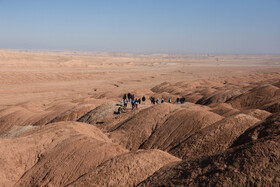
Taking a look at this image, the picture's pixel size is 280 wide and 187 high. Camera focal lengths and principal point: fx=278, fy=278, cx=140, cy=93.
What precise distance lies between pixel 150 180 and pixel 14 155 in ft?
26.0

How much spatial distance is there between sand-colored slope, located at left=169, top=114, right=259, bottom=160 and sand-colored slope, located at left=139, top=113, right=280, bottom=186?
18.3ft

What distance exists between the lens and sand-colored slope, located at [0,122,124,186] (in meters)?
13.8

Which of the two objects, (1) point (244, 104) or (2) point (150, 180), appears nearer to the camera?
(2) point (150, 180)

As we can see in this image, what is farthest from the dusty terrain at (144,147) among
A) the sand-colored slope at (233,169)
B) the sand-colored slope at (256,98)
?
the sand-colored slope at (256,98)

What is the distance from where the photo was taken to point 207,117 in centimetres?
1994

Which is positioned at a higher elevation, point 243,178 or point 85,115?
point 243,178

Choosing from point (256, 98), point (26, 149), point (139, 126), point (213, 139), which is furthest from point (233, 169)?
point (256, 98)

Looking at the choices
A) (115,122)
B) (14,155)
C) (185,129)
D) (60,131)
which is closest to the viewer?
(14,155)

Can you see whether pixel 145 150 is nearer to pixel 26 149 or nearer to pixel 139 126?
pixel 26 149

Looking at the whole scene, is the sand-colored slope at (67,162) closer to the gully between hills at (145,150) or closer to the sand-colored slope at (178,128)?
the gully between hills at (145,150)

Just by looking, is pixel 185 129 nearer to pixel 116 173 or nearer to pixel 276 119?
pixel 276 119

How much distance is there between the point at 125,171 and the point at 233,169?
15.2 feet

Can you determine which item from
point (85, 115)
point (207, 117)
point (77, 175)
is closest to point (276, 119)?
point (207, 117)

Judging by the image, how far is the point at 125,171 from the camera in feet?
39.1
